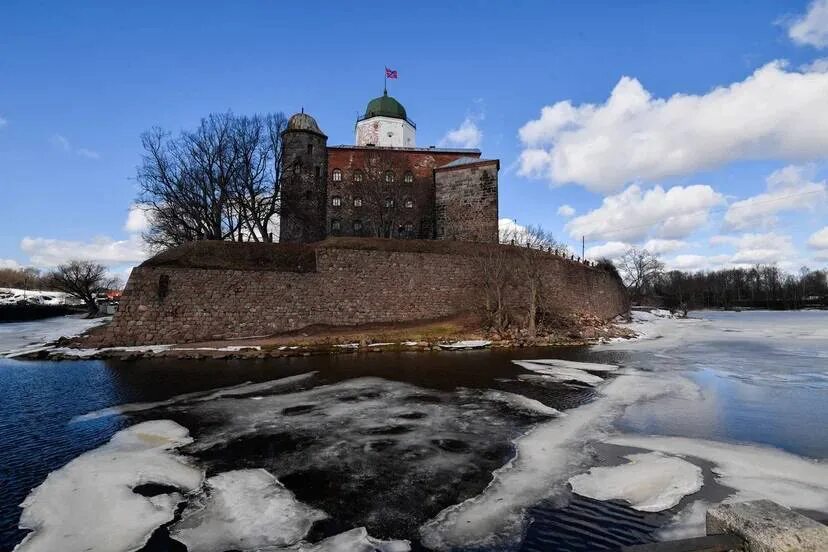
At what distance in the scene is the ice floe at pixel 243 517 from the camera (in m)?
4.80

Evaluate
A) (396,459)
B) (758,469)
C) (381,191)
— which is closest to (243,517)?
(396,459)

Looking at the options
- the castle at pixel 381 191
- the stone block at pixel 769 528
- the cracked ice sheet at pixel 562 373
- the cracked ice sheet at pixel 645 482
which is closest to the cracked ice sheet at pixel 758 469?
the cracked ice sheet at pixel 645 482

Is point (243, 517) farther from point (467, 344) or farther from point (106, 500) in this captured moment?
point (467, 344)

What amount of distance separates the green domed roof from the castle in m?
11.0

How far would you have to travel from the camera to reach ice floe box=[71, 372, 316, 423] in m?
10.4

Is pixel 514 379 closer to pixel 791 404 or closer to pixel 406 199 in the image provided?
pixel 791 404

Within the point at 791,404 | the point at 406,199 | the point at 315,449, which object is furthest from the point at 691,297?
the point at 315,449

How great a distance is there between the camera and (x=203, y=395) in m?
12.3

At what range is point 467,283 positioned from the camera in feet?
102

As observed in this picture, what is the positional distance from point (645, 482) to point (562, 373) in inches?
381

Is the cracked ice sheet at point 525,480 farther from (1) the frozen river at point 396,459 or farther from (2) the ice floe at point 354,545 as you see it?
(2) the ice floe at point 354,545

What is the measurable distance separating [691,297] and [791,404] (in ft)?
324

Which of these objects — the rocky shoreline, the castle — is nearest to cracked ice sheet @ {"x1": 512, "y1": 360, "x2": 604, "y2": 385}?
the rocky shoreline

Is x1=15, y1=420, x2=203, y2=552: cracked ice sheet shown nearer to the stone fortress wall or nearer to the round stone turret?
the stone fortress wall
